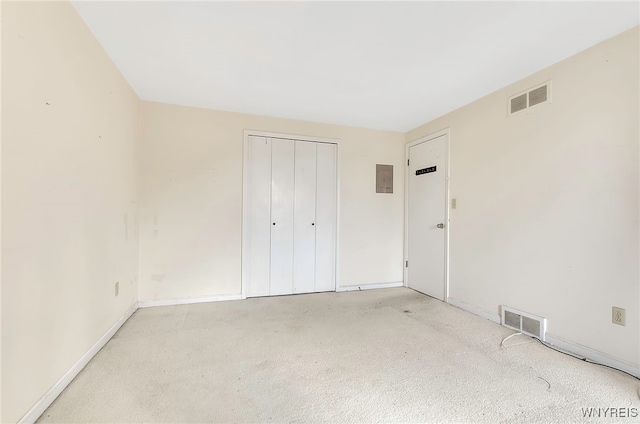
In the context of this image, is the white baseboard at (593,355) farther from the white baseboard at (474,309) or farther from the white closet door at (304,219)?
the white closet door at (304,219)

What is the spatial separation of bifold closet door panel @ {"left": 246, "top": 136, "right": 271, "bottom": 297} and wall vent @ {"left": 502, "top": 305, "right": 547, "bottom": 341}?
8.57 ft

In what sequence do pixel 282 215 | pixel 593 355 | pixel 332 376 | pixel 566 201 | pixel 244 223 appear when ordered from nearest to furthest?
pixel 332 376 < pixel 593 355 < pixel 566 201 < pixel 244 223 < pixel 282 215

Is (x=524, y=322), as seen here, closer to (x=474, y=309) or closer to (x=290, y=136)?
(x=474, y=309)

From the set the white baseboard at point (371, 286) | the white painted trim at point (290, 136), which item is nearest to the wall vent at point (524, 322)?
the white baseboard at point (371, 286)

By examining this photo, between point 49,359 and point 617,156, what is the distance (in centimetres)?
371

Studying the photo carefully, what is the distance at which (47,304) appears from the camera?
140 centimetres

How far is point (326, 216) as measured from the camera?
3676mm

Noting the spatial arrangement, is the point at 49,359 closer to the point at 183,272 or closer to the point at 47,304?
the point at 47,304

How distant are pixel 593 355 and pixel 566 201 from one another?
1.13 metres

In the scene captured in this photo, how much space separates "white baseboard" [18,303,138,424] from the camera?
1288 millimetres

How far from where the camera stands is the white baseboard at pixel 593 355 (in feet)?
5.68

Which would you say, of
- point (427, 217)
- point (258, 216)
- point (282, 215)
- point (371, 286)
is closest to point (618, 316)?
point (427, 217)

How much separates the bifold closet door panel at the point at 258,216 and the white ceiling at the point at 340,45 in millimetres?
672

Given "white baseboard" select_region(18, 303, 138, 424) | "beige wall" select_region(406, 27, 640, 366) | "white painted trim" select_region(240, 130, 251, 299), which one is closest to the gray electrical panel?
"beige wall" select_region(406, 27, 640, 366)
